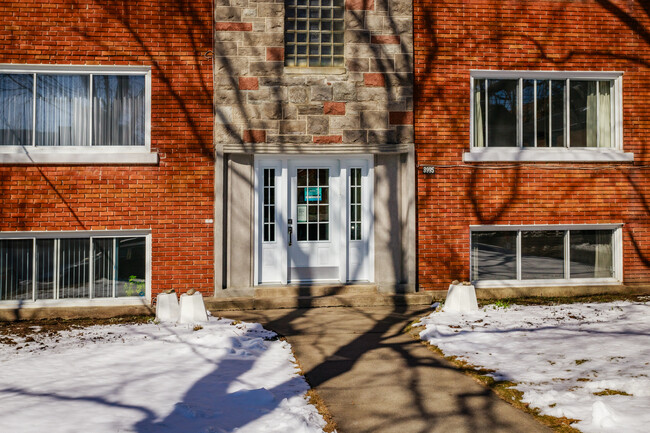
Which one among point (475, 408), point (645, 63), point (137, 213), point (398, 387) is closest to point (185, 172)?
point (137, 213)

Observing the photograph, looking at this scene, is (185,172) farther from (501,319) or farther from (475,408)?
(475,408)

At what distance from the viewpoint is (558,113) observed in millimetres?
10234

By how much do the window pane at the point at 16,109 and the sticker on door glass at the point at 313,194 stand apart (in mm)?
4848

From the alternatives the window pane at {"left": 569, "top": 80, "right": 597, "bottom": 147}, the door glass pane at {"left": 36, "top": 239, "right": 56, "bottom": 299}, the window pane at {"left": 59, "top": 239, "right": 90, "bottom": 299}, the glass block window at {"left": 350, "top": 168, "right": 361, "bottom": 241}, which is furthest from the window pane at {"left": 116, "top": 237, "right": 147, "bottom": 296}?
the window pane at {"left": 569, "top": 80, "right": 597, "bottom": 147}

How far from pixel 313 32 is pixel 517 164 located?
176 inches

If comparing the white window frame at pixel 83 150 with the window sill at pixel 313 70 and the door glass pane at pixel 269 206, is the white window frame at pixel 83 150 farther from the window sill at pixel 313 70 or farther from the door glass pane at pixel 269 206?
the window sill at pixel 313 70

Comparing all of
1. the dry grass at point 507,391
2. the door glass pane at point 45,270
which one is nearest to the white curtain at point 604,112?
the dry grass at point 507,391

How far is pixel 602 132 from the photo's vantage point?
10367 millimetres

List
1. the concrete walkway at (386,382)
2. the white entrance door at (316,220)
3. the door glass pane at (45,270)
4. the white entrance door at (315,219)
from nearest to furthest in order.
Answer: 1. the concrete walkway at (386,382)
2. the door glass pane at (45,270)
3. the white entrance door at (315,219)
4. the white entrance door at (316,220)

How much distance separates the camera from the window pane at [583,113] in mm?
10289

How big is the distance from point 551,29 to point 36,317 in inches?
414

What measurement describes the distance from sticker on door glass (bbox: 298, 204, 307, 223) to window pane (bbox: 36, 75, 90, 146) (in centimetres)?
386

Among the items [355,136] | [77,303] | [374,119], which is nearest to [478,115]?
[374,119]

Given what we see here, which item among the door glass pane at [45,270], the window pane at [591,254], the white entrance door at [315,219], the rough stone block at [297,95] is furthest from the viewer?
the window pane at [591,254]
